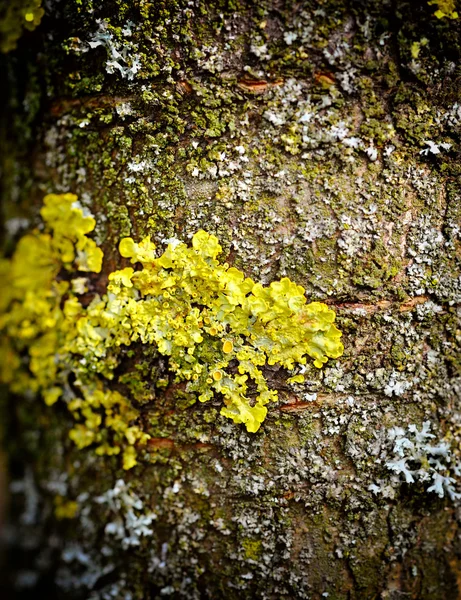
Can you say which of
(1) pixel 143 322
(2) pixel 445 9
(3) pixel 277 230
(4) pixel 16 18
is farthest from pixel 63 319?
(2) pixel 445 9

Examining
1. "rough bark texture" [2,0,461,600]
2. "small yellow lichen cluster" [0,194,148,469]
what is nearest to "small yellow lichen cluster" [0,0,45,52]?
"rough bark texture" [2,0,461,600]

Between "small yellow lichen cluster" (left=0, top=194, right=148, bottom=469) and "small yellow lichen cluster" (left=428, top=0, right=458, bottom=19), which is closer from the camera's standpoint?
"small yellow lichen cluster" (left=428, top=0, right=458, bottom=19)

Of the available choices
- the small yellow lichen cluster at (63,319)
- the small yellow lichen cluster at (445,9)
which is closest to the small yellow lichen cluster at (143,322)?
the small yellow lichen cluster at (63,319)

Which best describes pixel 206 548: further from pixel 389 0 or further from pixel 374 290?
pixel 389 0

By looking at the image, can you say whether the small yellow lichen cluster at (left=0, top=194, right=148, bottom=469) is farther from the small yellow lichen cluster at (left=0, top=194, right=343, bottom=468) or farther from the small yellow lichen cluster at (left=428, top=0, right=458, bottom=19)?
the small yellow lichen cluster at (left=428, top=0, right=458, bottom=19)

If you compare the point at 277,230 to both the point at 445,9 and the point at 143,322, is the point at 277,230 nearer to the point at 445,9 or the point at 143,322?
the point at 143,322

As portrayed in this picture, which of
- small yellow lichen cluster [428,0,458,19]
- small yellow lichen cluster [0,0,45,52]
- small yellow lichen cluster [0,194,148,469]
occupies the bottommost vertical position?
small yellow lichen cluster [0,194,148,469]

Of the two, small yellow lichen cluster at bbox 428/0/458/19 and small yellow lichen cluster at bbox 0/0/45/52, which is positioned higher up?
small yellow lichen cluster at bbox 428/0/458/19

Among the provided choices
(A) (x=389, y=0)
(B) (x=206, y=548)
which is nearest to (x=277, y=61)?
(A) (x=389, y=0)
